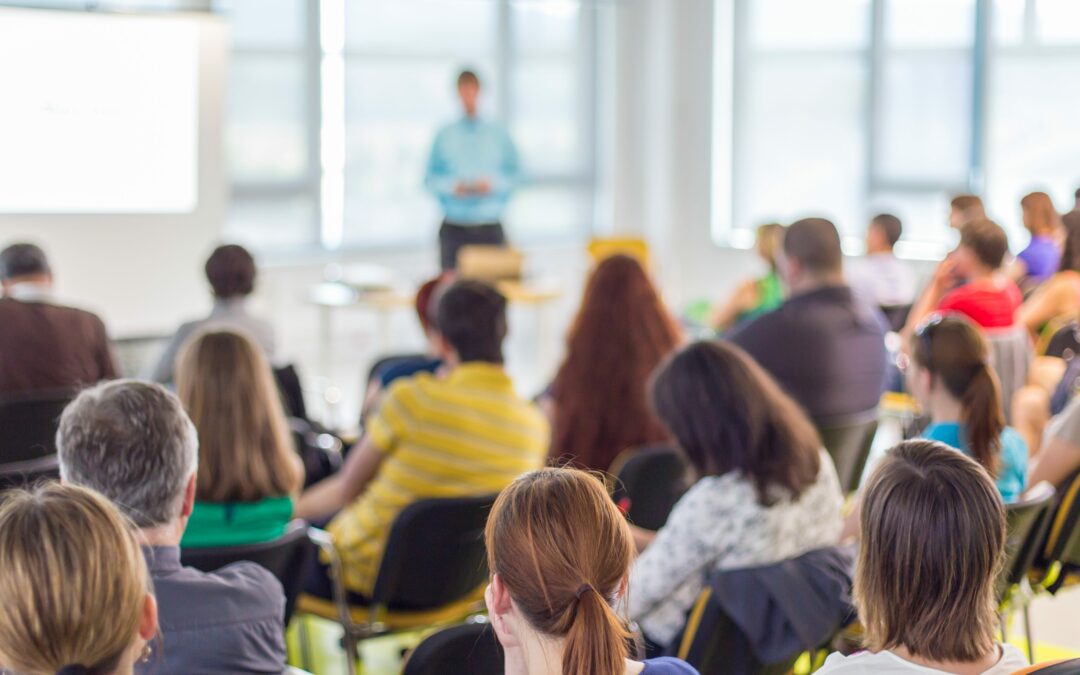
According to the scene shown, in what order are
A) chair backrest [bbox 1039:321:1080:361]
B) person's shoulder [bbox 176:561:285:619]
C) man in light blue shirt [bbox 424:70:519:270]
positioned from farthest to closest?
man in light blue shirt [bbox 424:70:519:270], chair backrest [bbox 1039:321:1080:361], person's shoulder [bbox 176:561:285:619]

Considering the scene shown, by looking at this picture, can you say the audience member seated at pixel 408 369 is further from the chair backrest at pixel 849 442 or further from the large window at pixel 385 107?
the large window at pixel 385 107

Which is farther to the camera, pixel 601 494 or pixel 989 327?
pixel 989 327

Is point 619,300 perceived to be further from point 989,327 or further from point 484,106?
point 484,106

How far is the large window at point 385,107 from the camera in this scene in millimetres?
8492

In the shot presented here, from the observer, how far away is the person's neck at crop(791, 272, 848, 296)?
435cm

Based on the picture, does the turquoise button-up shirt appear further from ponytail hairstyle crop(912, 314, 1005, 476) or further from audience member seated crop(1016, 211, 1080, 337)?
ponytail hairstyle crop(912, 314, 1005, 476)

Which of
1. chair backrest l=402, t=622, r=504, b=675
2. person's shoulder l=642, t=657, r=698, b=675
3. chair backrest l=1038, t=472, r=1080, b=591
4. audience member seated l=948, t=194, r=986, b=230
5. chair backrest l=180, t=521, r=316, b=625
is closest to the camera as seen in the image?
person's shoulder l=642, t=657, r=698, b=675

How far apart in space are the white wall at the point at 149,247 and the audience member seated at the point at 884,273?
3589mm

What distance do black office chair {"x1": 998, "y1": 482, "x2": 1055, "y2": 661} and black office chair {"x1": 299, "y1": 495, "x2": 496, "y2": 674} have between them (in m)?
1.15

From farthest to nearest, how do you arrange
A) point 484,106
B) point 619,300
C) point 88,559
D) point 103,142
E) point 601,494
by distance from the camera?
point 484,106 < point 103,142 < point 619,300 < point 601,494 < point 88,559

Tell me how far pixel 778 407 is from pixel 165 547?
1.23m

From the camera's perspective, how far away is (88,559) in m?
1.37

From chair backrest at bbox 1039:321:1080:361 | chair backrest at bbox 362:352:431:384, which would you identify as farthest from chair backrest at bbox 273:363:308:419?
chair backrest at bbox 1039:321:1080:361

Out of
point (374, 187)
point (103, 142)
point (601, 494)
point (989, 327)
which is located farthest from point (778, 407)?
point (374, 187)
